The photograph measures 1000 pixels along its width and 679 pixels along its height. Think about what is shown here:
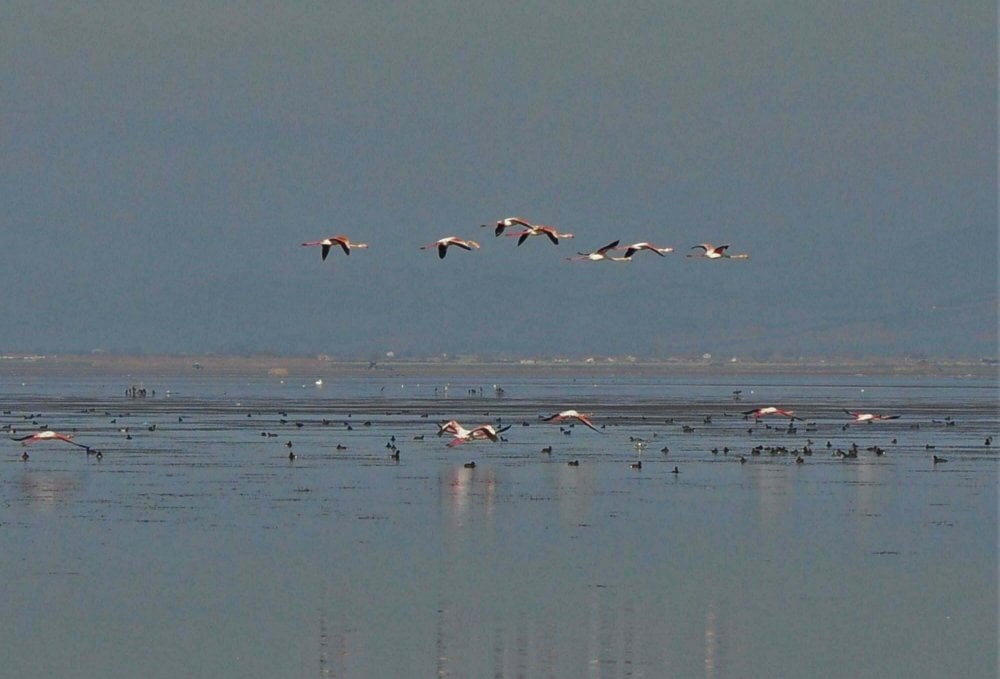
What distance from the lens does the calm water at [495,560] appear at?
20.3 meters

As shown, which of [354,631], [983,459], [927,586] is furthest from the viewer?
[983,459]

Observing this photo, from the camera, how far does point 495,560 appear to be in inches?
1043

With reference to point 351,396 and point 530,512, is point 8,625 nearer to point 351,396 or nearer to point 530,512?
point 530,512

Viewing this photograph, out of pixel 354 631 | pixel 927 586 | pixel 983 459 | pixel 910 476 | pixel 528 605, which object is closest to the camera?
pixel 354 631

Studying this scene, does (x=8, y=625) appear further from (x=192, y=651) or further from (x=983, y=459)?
(x=983, y=459)

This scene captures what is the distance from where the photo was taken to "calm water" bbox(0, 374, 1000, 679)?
20266 mm

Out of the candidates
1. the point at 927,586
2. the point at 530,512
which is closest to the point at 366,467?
the point at 530,512

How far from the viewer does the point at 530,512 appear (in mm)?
32469

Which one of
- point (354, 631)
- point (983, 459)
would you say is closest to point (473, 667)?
point (354, 631)

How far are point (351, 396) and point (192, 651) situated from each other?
74.9m

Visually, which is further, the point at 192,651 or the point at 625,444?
the point at 625,444

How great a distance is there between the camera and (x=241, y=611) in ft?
73.8

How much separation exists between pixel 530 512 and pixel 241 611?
34.8 ft

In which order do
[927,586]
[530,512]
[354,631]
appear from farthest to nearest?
[530,512] < [927,586] < [354,631]
